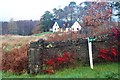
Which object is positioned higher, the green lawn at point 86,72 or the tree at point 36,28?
the tree at point 36,28

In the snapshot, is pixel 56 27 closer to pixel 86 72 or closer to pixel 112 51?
pixel 86 72

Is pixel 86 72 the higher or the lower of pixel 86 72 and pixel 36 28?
the lower

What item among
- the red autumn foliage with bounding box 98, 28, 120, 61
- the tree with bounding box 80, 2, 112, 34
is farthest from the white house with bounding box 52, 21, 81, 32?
the red autumn foliage with bounding box 98, 28, 120, 61

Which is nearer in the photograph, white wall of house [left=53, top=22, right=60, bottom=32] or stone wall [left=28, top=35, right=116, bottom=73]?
white wall of house [left=53, top=22, right=60, bottom=32]

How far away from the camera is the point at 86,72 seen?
142 inches

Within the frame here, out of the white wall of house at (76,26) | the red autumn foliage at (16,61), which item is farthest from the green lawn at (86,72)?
the white wall of house at (76,26)

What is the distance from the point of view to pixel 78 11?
3.60 meters

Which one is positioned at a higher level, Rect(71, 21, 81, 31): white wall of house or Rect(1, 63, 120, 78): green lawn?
Rect(71, 21, 81, 31): white wall of house

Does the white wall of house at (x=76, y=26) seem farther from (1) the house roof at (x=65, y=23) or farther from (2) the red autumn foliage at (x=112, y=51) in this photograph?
(2) the red autumn foliage at (x=112, y=51)

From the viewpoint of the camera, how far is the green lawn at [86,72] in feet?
11.7

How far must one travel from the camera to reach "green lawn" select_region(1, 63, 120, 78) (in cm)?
357

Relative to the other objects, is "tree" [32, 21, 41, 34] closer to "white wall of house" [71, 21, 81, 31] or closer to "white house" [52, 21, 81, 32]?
"white house" [52, 21, 81, 32]

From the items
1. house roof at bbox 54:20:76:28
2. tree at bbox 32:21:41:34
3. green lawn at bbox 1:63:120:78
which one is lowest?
green lawn at bbox 1:63:120:78

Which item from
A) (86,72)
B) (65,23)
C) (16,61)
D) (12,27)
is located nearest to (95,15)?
(65,23)
